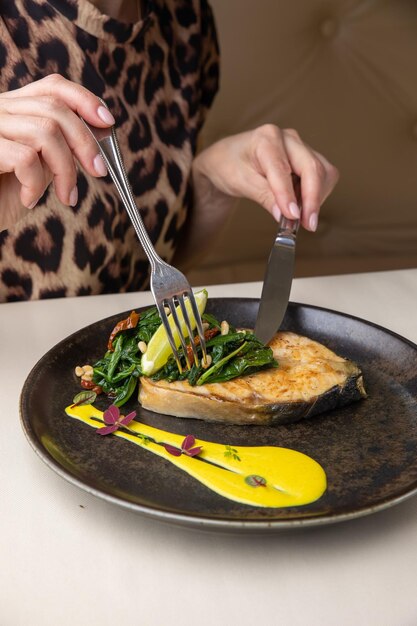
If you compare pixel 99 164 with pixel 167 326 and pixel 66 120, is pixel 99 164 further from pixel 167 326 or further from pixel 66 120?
pixel 167 326

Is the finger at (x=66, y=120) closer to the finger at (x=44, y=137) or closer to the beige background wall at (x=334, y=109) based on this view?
the finger at (x=44, y=137)

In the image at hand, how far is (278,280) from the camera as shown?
4.16 ft

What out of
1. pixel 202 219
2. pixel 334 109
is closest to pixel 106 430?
pixel 202 219

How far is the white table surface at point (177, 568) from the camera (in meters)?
0.71

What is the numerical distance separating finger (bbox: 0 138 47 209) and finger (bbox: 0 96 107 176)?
2.1 inches

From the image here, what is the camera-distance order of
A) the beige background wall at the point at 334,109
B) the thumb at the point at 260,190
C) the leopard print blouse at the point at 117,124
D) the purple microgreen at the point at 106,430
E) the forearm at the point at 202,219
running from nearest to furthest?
the purple microgreen at the point at 106,430
the thumb at the point at 260,190
the leopard print blouse at the point at 117,124
the forearm at the point at 202,219
the beige background wall at the point at 334,109

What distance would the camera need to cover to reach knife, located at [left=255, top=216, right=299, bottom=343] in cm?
122

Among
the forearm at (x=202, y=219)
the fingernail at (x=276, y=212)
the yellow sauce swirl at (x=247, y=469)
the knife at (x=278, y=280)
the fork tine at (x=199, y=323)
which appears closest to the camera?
the yellow sauce swirl at (x=247, y=469)

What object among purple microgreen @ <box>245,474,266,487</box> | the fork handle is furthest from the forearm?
purple microgreen @ <box>245,474,266,487</box>

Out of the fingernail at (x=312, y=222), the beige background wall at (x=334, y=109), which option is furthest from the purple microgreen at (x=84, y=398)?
the beige background wall at (x=334, y=109)

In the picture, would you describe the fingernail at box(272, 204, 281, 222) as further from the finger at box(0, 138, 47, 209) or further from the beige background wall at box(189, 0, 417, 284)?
the beige background wall at box(189, 0, 417, 284)

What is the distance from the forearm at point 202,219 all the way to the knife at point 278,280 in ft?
1.86

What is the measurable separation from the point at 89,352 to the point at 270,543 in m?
0.50

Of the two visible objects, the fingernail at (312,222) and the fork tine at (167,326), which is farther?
the fingernail at (312,222)
